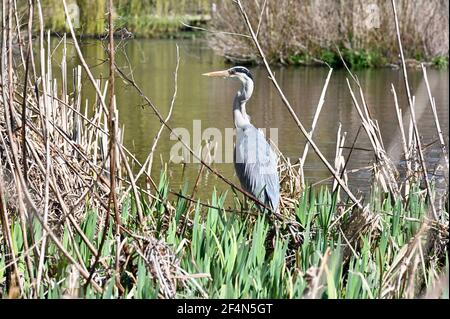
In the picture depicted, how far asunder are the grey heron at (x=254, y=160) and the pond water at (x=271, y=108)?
553 millimetres

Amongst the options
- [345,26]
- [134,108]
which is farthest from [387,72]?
[134,108]

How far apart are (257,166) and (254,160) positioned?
5 cm

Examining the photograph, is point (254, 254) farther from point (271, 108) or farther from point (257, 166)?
point (271, 108)

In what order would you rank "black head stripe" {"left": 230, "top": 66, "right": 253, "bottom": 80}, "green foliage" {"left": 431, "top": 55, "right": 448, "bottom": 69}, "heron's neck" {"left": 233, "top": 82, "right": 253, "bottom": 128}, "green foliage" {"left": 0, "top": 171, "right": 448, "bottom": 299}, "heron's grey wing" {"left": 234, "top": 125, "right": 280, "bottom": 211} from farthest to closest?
"green foliage" {"left": 431, "top": 55, "right": 448, "bottom": 69} < "black head stripe" {"left": 230, "top": 66, "right": 253, "bottom": 80} < "heron's neck" {"left": 233, "top": 82, "right": 253, "bottom": 128} < "heron's grey wing" {"left": 234, "top": 125, "right": 280, "bottom": 211} < "green foliage" {"left": 0, "top": 171, "right": 448, "bottom": 299}

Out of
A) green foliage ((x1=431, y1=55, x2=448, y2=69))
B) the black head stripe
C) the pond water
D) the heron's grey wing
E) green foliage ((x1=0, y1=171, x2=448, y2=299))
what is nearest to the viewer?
green foliage ((x1=0, y1=171, x2=448, y2=299))

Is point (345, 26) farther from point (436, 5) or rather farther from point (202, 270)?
point (202, 270)

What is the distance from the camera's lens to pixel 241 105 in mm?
5402

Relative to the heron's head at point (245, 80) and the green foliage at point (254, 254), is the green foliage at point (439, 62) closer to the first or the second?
the heron's head at point (245, 80)

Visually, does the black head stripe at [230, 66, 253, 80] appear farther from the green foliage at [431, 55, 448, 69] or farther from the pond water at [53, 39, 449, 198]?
the green foliage at [431, 55, 448, 69]

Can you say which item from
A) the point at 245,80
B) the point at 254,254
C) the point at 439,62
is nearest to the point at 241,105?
the point at 245,80

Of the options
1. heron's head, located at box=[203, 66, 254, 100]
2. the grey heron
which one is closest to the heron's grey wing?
the grey heron

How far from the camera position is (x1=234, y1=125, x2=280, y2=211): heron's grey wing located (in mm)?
4719
